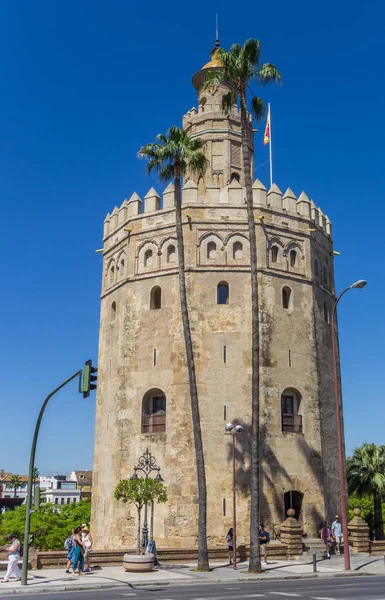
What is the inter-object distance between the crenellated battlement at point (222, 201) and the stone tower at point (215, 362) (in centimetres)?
7

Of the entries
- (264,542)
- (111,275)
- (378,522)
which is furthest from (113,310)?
(378,522)

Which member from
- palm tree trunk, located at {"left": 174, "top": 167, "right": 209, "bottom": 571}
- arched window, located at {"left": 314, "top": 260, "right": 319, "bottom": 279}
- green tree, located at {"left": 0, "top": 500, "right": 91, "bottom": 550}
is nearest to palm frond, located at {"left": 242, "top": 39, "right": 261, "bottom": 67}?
palm tree trunk, located at {"left": 174, "top": 167, "right": 209, "bottom": 571}

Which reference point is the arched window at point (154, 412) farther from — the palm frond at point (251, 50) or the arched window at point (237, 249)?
the palm frond at point (251, 50)

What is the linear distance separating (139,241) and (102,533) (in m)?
15.0

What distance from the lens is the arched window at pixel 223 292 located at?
1251 inches

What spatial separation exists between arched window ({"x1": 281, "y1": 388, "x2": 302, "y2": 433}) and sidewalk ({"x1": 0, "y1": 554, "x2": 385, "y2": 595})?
22.9ft

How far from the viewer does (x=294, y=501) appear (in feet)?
99.2

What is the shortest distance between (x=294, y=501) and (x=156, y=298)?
12159 millimetres

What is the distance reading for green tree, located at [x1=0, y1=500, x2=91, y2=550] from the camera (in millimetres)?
58062

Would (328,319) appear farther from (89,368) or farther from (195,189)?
(89,368)

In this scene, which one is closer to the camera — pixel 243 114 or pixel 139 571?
pixel 139 571

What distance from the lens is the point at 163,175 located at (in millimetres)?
27406

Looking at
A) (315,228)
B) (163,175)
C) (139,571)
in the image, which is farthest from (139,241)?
(139,571)

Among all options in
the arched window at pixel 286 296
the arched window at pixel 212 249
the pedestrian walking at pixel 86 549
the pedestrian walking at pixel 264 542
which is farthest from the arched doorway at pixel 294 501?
the arched window at pixel 212 249
